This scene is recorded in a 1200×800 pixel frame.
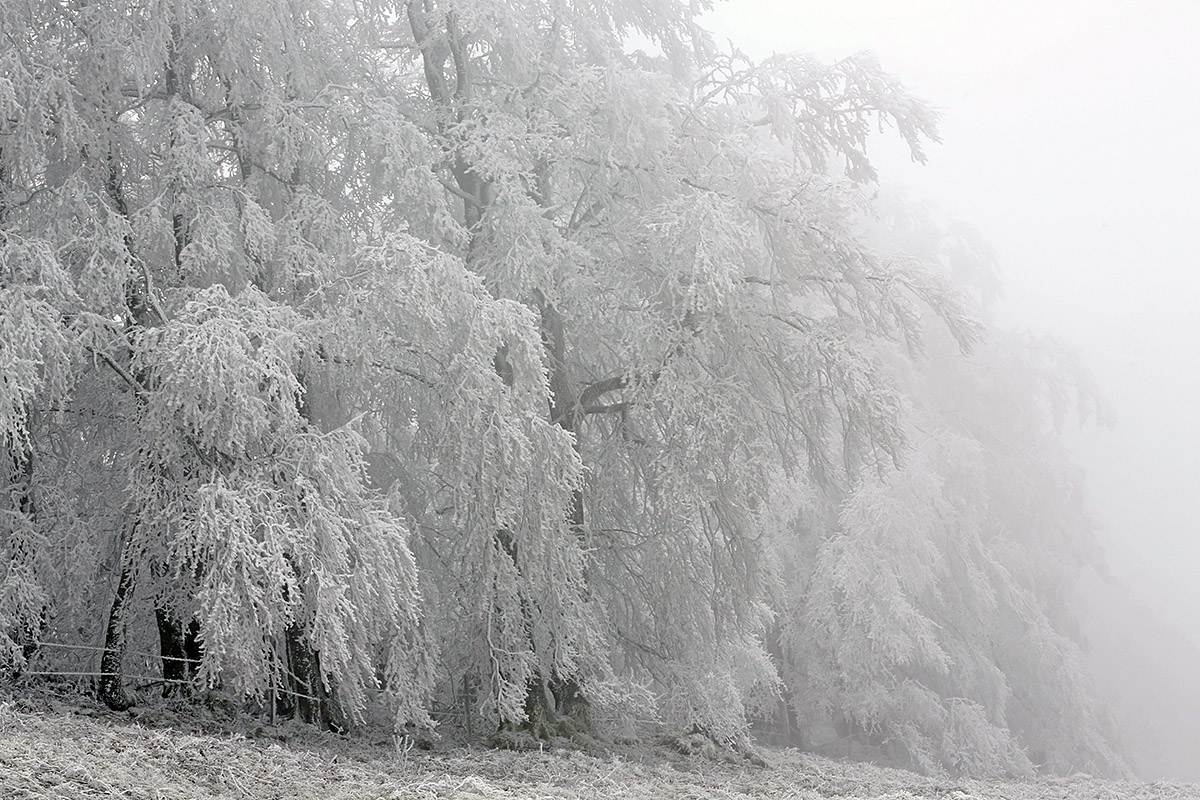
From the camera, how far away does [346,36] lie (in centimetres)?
966

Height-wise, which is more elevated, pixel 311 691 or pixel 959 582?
pixel 959 582

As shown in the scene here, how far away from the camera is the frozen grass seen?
4.48m

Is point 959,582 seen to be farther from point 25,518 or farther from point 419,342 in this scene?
point 25,518

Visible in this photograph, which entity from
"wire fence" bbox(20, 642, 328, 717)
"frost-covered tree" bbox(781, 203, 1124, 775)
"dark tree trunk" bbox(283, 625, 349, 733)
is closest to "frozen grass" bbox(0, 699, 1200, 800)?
"wire fence" bbox(20, 642, 328, 717)

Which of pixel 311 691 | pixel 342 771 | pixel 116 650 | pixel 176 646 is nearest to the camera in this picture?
pixel 342 771

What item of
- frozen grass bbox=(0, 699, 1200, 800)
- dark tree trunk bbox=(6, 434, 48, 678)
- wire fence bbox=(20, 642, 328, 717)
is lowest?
frozen grass bbox=(0, 699, 1200, 800)

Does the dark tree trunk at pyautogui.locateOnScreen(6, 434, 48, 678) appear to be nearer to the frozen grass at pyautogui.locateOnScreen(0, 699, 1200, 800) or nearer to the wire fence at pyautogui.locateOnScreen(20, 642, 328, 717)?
the wire fence at pyautogui.locateOnScreen(20, 642, 328, 717)

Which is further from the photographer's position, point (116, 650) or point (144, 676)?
point (116, 650)

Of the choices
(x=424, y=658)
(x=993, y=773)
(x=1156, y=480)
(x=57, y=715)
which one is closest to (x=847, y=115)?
(x=424, y=658)

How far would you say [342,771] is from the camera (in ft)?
19.0

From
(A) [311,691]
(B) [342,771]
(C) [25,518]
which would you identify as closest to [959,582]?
(A) [311,691]

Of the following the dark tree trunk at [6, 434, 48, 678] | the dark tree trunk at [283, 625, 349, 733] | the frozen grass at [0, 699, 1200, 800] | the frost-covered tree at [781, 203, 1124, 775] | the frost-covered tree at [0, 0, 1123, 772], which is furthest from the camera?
the frost-covered tree at [781, 203, 1124, 775]

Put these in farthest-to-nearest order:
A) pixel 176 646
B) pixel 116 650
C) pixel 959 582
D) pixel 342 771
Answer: pixel 959 582 → pixel 176 646 → pixel 116 650 → pixel 342 771

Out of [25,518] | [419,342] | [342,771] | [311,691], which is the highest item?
[419,342]
